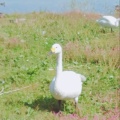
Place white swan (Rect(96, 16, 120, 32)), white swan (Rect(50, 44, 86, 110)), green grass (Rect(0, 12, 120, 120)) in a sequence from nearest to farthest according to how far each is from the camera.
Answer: white swan (Rect(50, 44, 86, 110))
green grass (Rect(0, 12, 120, 120))
white swan (Rect(96, 16, 120, 32))

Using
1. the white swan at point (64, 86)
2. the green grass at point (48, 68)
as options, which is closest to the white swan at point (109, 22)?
the green grass at point (48, 68)

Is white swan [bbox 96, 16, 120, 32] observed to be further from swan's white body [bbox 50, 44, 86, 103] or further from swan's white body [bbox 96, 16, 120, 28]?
swan's white body [bbox 50, 44, 86, 103]

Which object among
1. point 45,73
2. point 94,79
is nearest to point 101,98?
point 94,79

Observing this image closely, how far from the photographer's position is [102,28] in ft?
49.2

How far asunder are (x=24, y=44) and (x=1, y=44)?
71cm

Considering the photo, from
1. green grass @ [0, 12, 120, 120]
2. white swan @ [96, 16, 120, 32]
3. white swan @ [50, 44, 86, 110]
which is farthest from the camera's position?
white swan @ [96, 16, 120, 32]

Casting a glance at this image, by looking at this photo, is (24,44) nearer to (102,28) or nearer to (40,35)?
(40,35)

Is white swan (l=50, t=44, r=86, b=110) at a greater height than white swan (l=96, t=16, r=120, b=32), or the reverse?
white swan (l=96, t=16, r=120, b=32)

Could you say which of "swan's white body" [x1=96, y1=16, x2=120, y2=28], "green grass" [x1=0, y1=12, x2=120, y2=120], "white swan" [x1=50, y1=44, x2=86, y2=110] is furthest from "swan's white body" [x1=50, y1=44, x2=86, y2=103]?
"swan's white body" [x1=96, y1=16, x2=120, y2=28]

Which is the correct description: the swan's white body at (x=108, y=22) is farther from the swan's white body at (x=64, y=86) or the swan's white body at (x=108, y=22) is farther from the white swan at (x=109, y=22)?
the swan's white body at (x=64, y=86)

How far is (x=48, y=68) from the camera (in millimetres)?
8789

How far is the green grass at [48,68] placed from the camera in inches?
244

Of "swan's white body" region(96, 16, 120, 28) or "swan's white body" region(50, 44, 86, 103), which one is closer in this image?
"swan's white body" region(50, 44, 86, 103)

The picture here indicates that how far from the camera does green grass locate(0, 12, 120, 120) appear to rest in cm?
619
